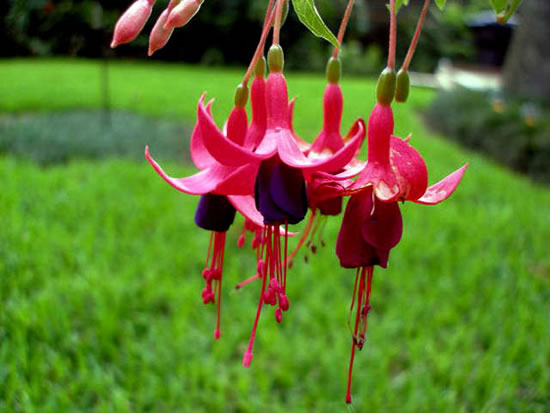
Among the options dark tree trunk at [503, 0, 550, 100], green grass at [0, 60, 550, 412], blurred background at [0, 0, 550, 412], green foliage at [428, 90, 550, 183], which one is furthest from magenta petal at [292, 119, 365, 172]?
dark tree trunk at [503, 0, 550, 100]

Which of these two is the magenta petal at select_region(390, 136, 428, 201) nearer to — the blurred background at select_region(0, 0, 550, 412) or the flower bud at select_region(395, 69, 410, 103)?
Answer: the flower bud at select_region(395, 69, 410, 103)

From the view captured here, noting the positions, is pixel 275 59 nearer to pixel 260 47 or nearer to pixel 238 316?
→ pixel 260 47

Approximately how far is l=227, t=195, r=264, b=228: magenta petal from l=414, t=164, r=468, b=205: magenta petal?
0.12 metres

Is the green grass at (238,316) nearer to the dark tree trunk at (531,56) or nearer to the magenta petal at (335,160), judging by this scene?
the magenta petal at (335,160)

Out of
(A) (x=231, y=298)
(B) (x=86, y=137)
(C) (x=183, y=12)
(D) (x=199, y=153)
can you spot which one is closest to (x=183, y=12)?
(C) (x=183, y=12)

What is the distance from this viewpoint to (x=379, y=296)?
5.55ft

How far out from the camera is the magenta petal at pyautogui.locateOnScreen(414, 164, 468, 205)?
0.38m

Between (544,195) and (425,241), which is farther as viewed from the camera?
(544,195)

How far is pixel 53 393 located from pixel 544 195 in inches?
96.9

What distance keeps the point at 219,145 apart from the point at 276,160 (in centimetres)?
6

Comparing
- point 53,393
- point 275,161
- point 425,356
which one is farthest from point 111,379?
point 275,161

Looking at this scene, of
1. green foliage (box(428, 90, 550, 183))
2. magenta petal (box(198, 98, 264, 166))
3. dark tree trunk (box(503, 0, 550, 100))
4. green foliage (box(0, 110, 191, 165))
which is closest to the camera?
magenta petal (box(198, 98, 264, 166))

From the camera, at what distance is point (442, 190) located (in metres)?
0.39

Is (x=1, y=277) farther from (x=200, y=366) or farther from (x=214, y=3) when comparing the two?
(x=214, y=3)
